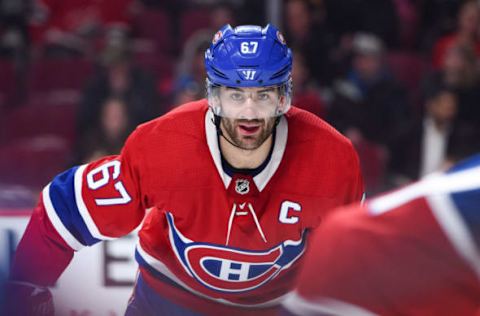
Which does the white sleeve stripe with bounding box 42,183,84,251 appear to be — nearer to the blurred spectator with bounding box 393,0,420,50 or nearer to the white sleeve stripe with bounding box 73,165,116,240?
the white sleeve stripe with bounding box 73,165,116,240

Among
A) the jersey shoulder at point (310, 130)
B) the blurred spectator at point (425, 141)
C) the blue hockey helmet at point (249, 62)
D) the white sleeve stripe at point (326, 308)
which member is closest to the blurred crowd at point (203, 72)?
the blurred spectator at point (425, 141)

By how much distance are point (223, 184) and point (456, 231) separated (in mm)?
1191

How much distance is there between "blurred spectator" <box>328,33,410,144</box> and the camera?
558cm

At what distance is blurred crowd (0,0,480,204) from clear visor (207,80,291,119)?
7.02 ft

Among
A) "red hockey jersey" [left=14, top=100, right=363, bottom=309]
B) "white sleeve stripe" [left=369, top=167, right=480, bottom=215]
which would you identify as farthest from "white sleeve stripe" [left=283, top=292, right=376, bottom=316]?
"red hockey jersey" [left=14, top=100, right=363, bottom=309]

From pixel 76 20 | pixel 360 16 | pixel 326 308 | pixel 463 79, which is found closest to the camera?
pixel 326 308

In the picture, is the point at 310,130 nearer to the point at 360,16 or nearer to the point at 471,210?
the point at 471,210

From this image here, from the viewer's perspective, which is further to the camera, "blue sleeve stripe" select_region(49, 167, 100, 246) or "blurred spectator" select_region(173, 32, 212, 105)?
"blurred spectator" select_region(173, 32, 212, 105)

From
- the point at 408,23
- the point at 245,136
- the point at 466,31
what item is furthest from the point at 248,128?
the point at 408,23

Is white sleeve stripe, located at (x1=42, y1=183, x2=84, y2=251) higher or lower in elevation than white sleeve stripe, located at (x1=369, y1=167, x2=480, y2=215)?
lower

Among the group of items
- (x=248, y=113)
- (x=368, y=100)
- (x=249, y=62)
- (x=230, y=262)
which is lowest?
(x=230, y=262)

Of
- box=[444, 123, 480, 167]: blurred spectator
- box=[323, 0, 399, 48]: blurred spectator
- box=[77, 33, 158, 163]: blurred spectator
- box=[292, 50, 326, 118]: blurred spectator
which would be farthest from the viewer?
box=[323, 0, 399, 48]: blurred spectator

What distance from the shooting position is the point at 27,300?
2.70 meters

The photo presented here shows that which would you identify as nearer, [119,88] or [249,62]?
[249,62]
